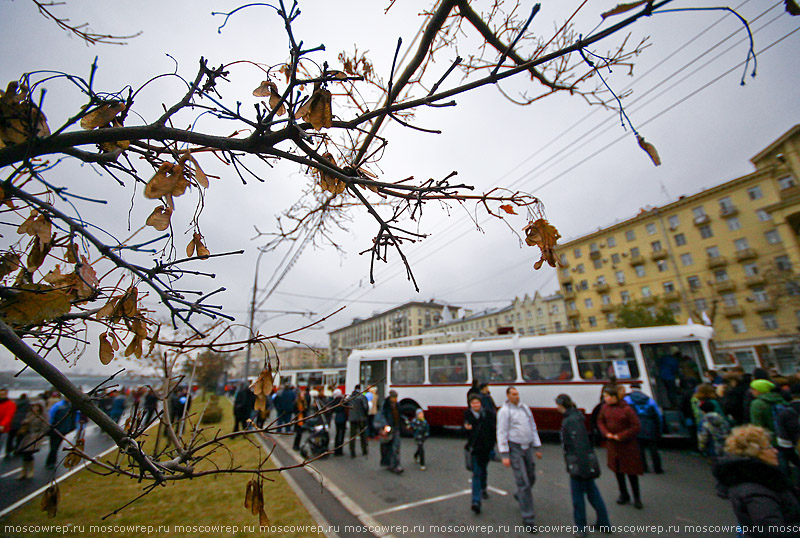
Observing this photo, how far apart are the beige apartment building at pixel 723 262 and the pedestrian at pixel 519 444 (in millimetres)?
24842

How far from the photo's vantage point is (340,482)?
268 inches

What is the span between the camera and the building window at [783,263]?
99.3 feet

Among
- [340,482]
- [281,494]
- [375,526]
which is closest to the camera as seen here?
[375,526]

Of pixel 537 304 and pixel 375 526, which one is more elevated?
pixel 537 304

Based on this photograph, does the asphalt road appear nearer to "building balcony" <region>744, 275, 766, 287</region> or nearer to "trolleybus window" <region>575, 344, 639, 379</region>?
"trolleybus window" <region>575, 344, 639, 379</region>

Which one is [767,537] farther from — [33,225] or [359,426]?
[359,426]

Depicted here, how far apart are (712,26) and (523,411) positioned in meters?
6.96

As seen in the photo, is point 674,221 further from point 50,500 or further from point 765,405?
point 50,500

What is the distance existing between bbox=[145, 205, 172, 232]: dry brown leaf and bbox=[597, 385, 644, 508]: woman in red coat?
6.55m

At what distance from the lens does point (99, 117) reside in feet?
4.23

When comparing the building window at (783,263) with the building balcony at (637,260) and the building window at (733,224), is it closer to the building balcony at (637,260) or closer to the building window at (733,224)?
the building window at (733,224)

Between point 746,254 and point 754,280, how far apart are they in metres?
2.72

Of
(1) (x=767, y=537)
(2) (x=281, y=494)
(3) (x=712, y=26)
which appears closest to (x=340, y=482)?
(2) (x=281, y=494)

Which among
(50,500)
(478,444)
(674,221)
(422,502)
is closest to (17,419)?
(422,502)
